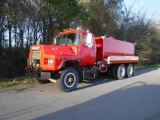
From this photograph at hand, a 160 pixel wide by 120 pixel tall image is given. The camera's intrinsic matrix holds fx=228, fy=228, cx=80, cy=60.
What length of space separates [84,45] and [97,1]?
13189 mm

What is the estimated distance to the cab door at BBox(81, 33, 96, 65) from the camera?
10.3 meters

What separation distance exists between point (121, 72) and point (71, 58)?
5504 mm

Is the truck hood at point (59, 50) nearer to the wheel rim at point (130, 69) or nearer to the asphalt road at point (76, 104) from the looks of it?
the asphalt road at point (76, 104)

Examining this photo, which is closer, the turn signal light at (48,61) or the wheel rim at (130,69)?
the turn signal light at (48,61)

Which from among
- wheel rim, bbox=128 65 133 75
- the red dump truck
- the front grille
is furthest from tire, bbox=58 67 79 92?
wheel rim, bbox=128 65 133 75

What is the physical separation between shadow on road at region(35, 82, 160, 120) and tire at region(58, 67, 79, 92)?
1.47m

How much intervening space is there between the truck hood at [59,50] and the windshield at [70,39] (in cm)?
47

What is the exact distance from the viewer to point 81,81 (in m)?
11.9

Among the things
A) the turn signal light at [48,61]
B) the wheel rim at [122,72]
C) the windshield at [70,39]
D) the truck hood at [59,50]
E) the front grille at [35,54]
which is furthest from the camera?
the wheel rim at [122,72]

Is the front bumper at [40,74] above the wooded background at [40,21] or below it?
below

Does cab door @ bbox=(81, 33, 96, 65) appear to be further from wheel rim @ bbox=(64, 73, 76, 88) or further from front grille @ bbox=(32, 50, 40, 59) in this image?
front grille @ bbox=(32, 50, 40, 59)

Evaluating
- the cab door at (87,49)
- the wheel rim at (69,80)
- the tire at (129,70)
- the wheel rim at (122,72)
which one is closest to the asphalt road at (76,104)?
the wheel rim at (69,80)

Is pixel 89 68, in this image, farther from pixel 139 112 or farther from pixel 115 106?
pixel 139 112

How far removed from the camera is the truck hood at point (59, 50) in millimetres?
9205
